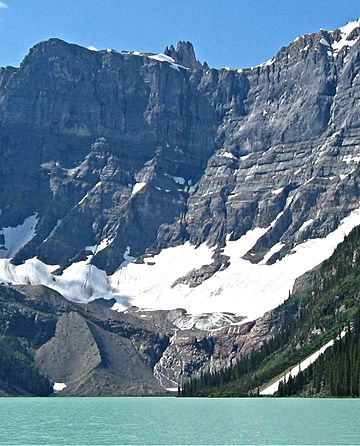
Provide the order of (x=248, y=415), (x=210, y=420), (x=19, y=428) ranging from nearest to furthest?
(x=19, y=428), (x=210, y=420), (x=248, y=415)

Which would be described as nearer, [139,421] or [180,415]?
[139,421]

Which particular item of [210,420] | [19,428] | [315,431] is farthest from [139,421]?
[315,431]

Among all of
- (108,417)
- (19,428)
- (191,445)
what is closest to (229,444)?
(191,445)

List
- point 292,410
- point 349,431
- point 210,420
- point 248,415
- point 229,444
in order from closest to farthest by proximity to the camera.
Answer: point 229,444, point 349,431, point 210,420, point 248,415, point 292,410

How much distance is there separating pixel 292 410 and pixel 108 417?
28997 mm

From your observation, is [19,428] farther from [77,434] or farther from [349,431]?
[349,431]

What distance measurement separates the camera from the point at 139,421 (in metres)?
143

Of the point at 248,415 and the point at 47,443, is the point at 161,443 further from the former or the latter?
the point at 248,415

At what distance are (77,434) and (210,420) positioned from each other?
28862 mm

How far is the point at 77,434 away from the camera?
382ft

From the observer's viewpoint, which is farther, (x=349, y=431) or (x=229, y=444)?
(x=349, y=431)

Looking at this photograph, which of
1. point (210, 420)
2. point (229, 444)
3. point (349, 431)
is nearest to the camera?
point (229, 444)

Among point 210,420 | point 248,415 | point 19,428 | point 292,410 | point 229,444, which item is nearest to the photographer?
point 229,444

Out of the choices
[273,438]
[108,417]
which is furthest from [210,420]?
[273,438]
